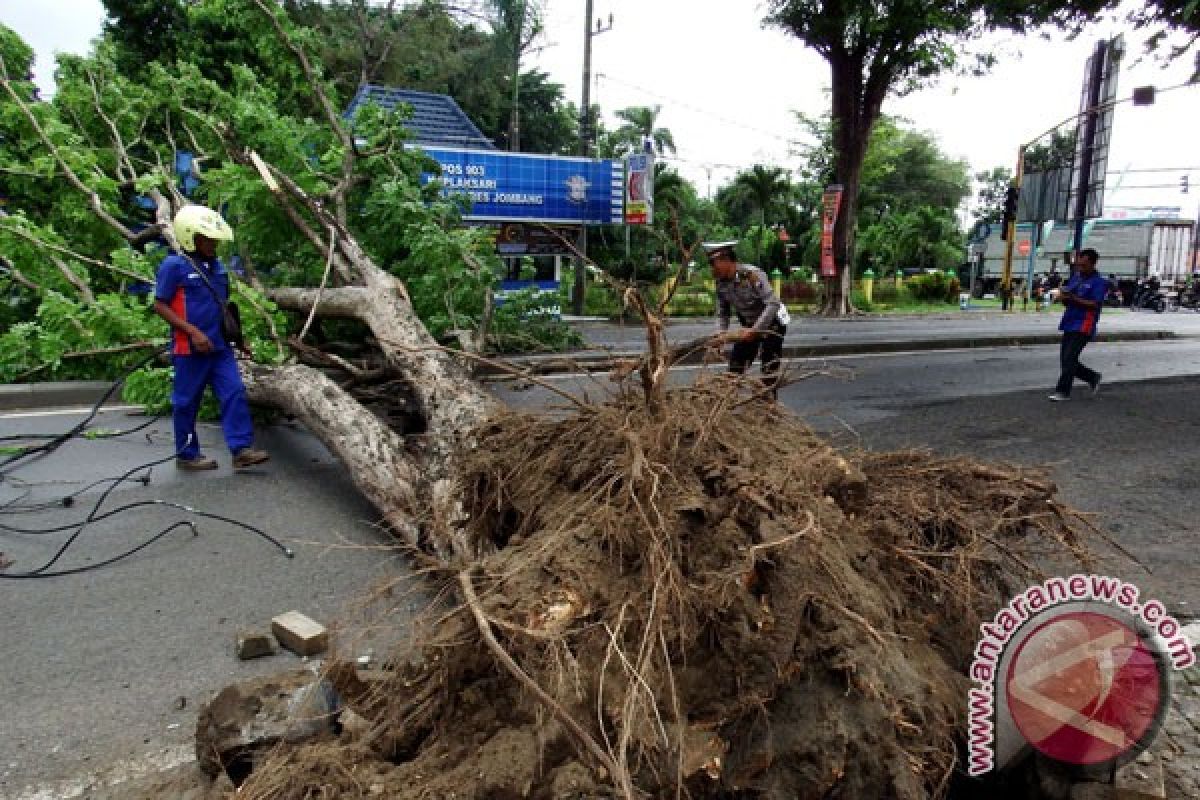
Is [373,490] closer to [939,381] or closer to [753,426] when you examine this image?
[753,426]

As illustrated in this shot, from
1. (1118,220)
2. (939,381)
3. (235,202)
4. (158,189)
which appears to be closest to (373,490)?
(235,202)

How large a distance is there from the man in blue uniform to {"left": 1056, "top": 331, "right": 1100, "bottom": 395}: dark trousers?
7.81 metres

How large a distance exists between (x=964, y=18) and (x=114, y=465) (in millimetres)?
17168

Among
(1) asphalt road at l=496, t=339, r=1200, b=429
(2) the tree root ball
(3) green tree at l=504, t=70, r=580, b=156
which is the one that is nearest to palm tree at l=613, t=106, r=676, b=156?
(3) green tree at l=504, t=70, r=580, b=156

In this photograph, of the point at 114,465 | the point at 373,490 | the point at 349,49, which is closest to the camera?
the point at 373,490

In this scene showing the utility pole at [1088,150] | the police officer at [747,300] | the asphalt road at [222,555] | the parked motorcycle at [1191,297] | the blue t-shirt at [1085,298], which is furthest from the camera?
the parked motorcycle at [1191,297]

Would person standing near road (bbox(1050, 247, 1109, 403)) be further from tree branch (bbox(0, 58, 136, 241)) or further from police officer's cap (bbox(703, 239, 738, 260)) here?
tree branch (bbox(0, 58, 136, 241))

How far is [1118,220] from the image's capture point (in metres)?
41.3

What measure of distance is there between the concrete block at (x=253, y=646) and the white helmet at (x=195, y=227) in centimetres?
330

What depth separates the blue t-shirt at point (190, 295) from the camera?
5230mm

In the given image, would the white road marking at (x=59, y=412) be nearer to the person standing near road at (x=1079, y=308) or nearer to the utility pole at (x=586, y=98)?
the person standing near road at (x=1079, y=308)

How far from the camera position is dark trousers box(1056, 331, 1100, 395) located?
833 centimetres

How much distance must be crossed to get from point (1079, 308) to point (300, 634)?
817 cm

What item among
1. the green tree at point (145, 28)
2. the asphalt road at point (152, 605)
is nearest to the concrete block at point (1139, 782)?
the asphalt road at point (152, 605)
